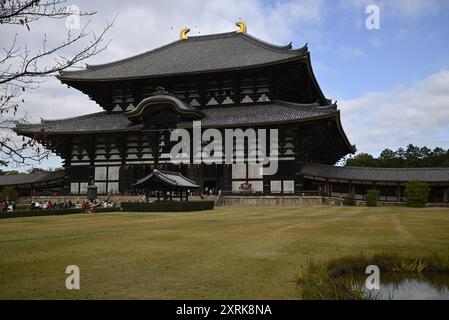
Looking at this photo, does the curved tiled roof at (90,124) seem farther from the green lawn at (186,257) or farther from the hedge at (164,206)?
the green lawn at (186,257)

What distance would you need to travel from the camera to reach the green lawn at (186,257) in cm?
764

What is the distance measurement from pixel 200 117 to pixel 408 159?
183 feet

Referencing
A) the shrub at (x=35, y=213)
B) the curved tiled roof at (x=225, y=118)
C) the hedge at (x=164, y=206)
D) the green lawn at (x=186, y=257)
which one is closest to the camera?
the green lawn at (x=186, y=257)

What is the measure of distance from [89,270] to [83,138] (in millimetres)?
44431

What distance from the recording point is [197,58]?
184ft

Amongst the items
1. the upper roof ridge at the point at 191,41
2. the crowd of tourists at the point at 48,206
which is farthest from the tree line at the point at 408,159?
the crowd of tourists at the point at 48,206

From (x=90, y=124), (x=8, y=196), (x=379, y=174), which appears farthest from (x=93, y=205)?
(x=379, y=174)

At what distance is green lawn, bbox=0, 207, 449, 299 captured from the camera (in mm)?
7641

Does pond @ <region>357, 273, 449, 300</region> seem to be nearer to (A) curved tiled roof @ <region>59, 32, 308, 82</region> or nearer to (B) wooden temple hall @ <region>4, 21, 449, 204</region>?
(B) wooden temple hall @ <region>4, 21, 449, 204</region>

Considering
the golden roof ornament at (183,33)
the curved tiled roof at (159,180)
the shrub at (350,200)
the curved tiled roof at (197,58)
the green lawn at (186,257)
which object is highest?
the golden roof ornament at (183,33)

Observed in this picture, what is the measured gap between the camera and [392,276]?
385 inches

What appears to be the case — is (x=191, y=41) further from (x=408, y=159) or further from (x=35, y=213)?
(x=408, y=159)

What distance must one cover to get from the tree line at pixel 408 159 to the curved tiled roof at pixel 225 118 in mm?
42964
